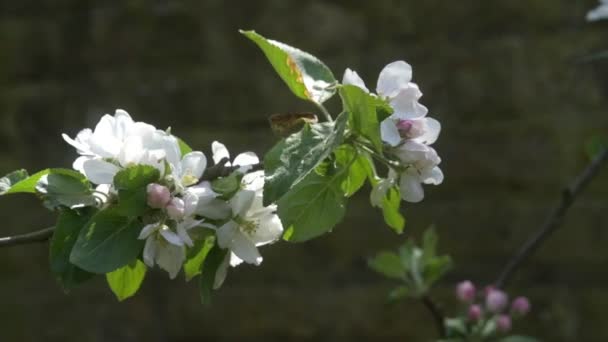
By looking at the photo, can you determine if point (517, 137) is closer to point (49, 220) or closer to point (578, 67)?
point (578, 67)

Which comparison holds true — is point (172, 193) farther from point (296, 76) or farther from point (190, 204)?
point (296, 76)

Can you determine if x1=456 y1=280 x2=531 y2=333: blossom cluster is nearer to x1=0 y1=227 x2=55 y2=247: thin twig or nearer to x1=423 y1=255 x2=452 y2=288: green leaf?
x1=423 y1=255 x2=452 y2=288: green leaf

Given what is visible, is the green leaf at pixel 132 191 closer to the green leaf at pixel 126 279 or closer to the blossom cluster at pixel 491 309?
the green leaf at pixel 126 279

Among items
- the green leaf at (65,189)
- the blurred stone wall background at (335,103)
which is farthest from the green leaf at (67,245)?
the blurred stone wall background at (335,103)

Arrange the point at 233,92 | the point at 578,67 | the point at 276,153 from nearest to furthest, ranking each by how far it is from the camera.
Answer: the point at 276,153
the point at 578,67
the point at 233,92

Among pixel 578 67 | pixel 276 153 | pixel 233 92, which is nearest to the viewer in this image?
pixel 276 153

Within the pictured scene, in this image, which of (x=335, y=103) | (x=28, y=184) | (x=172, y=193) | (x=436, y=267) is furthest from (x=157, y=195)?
(x=335, y=103)

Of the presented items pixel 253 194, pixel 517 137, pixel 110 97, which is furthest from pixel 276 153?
pixel 110 97
